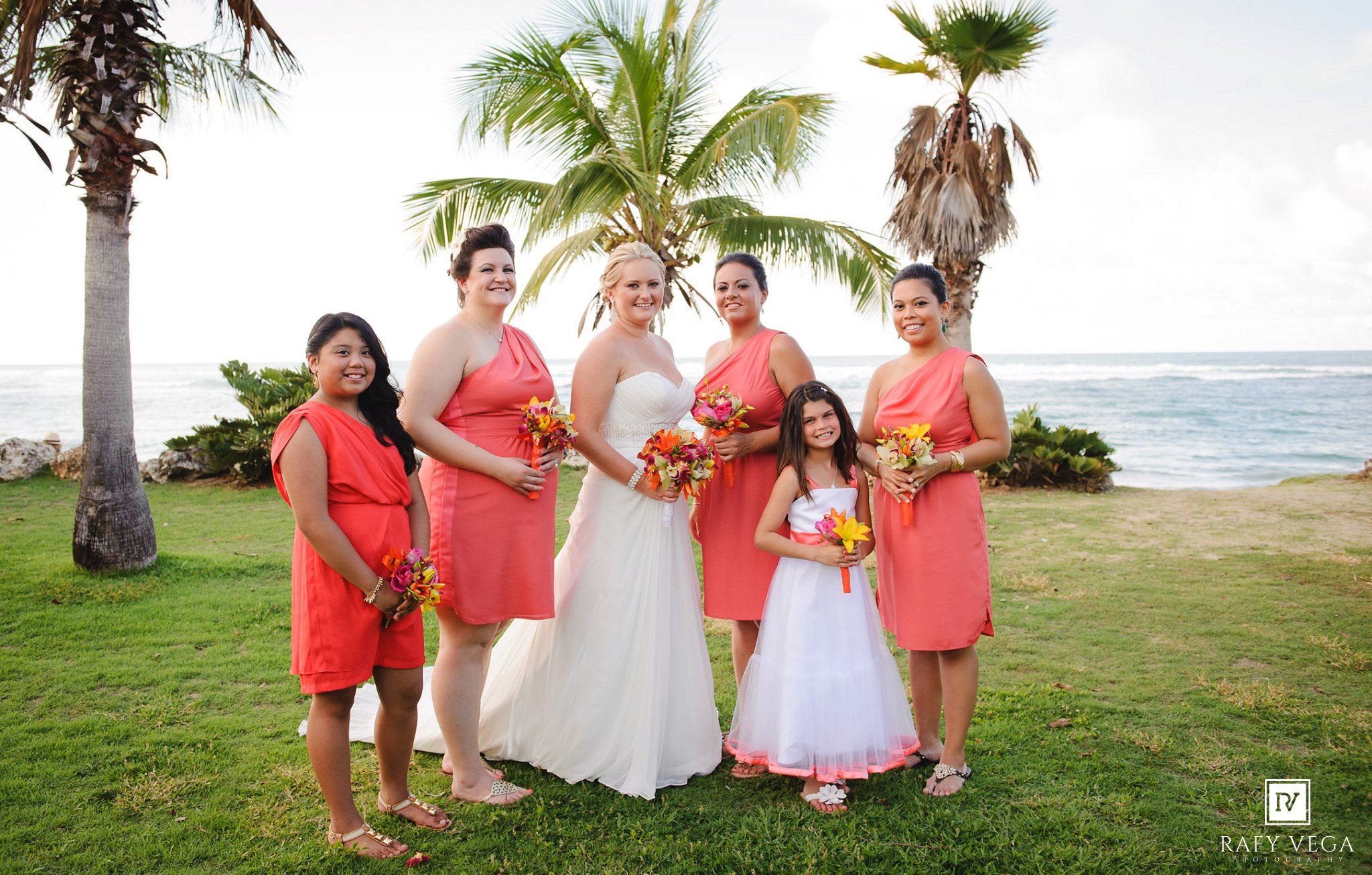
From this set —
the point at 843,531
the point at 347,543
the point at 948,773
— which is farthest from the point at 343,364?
the point at 948,773

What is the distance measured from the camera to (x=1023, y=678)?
5410 mm

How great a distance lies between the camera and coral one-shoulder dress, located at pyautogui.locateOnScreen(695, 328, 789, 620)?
165 inches

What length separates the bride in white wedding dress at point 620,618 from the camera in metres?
3.96

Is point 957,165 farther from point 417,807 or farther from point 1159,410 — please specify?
point 1159,410

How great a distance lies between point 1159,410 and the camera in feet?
114

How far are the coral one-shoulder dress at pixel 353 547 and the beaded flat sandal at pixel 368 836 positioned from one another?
26.3 inches

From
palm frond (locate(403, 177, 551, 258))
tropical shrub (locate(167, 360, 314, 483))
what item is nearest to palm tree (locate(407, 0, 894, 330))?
palm frond (locate(403, 177, 551, 258))

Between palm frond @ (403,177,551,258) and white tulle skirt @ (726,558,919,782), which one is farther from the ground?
palm frond @ (403,177,551,258)

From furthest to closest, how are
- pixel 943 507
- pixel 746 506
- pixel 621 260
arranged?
pixel 746 506 → pixel 621 260 → pixel 943 507

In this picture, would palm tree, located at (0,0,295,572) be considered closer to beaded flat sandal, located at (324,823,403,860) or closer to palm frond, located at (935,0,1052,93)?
beaded flat sandal, located at (324,823,403,860)

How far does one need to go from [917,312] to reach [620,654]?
7.21 feet

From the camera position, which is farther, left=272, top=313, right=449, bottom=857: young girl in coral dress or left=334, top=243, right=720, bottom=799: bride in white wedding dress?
left=334, top=243, right=720, bottom=799: bride in white wedding dress

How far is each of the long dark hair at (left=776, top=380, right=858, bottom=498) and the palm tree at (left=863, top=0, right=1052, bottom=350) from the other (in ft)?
31.4

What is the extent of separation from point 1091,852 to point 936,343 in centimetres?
228
